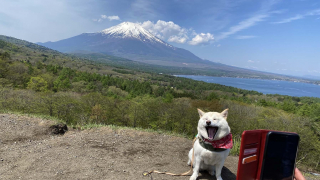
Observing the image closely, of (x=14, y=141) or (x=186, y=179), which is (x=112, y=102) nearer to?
(x=14, y=141)

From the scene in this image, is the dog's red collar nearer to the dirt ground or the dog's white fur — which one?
the dog's white fur

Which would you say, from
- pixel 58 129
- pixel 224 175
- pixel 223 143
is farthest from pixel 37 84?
pixel 223 143

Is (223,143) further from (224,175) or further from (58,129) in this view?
(58,129)

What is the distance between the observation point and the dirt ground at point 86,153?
404 cm

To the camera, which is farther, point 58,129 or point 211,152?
point 58,129

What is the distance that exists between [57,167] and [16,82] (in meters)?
41.5

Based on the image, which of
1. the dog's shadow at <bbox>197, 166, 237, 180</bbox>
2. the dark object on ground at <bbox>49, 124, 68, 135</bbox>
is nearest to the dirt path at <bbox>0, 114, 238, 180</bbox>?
the dog's shadow at <bbox>197, 166, 237, 180</bbox>

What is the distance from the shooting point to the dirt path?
4.05 metres

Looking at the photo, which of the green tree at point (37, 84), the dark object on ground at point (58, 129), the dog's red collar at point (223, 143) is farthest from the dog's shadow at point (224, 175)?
the green tree at point (37, 84)

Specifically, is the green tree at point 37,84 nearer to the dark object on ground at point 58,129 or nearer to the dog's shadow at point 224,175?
the dark object on ground at point 58,129

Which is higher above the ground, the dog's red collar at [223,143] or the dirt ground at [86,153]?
the dog's red collar at [223,143]

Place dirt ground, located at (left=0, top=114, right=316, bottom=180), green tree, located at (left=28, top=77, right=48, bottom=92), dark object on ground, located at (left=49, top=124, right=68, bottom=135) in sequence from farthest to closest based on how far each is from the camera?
green tree, located at (left=28, top=77, right=48, bottom=92)
dark object on ground, located at (left=49, top=124, right=68, bottom=135)
dirt ground, located at (left=0, top=114, right=316, bottom=180)

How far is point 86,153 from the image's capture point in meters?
5.02

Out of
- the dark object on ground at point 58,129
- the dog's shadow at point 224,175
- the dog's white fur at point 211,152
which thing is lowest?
the dark object on ground at point 58,129
